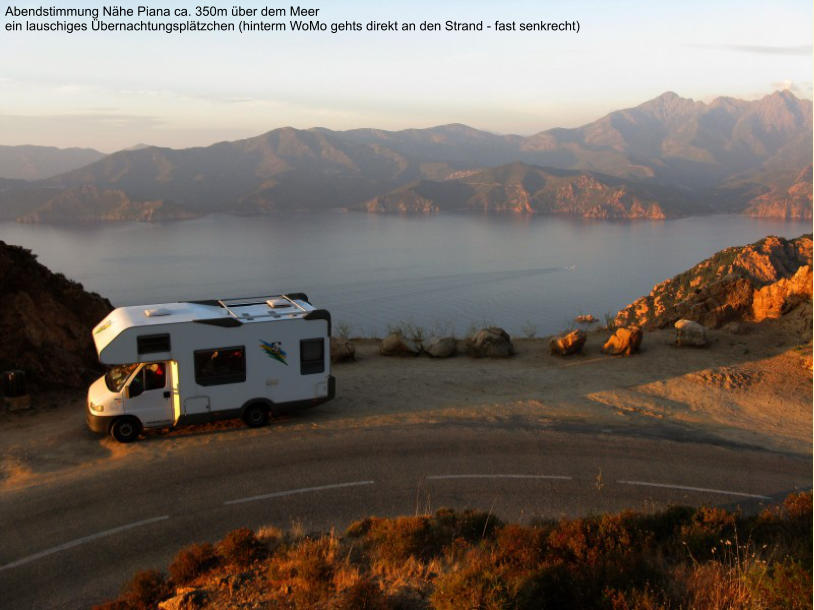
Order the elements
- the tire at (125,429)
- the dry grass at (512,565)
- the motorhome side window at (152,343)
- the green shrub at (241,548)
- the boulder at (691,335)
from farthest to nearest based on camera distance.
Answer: the boulder at (691,335)
the tire at (125,429)
the motorhome side window at (152,343)
the green shrub at (241,548)
the dry grass at (512,565)

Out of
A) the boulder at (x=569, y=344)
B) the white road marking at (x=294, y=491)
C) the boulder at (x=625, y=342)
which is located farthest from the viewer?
the boulder at (x=569, y=344)

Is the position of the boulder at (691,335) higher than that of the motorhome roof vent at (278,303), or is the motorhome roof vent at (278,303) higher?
the motorhome roof vent at (278,303)

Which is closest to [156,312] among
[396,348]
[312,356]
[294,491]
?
[312,356]

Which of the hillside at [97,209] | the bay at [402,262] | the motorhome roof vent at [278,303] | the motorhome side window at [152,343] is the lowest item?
the bay at [402,262]

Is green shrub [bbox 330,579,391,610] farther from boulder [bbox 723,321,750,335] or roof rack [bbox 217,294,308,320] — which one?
boulder [bbox 723,321,750,335]

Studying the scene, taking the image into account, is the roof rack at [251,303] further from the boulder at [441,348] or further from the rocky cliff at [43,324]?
the boulder at [441,348]

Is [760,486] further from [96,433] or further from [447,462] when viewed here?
[96,433]

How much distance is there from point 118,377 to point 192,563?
283 inches

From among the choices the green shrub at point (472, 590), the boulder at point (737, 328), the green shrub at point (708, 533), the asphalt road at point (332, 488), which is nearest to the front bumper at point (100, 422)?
the asphalt road at point (332, 488)

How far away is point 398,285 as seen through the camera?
275 feet

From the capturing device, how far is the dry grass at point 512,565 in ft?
25.7

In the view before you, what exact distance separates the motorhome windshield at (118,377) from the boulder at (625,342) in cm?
1712

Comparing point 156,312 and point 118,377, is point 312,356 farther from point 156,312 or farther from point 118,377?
point 118,377

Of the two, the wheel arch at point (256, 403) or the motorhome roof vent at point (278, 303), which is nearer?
the wheel arch at point (256, 403)
